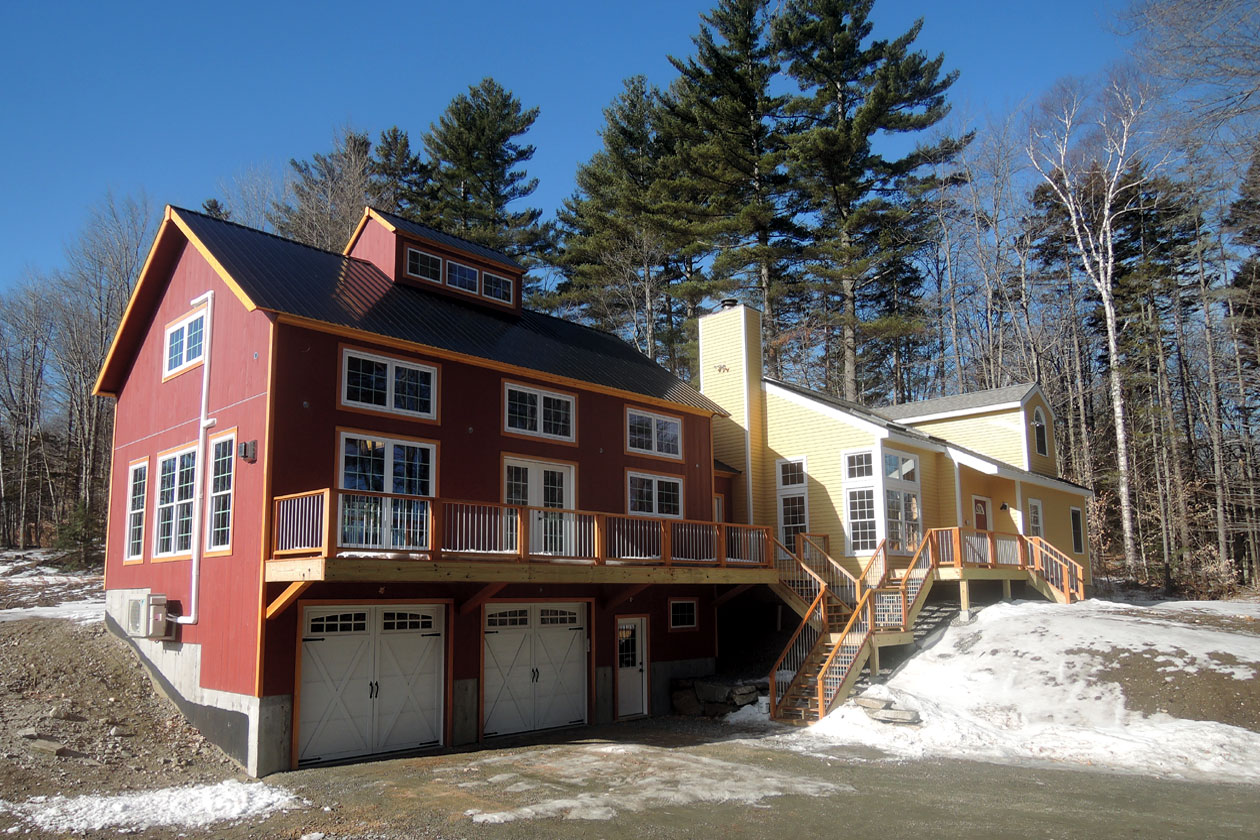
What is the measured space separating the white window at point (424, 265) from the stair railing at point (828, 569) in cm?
1014

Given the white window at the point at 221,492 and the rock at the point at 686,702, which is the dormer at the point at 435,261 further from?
the rock at the point at 686,702

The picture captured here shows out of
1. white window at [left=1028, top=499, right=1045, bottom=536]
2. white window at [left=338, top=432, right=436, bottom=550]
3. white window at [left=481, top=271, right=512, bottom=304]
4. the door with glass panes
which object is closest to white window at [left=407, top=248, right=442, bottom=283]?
white window at [left=481, top=271, right=512, bottom=304]

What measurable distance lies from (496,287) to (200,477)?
315 inches

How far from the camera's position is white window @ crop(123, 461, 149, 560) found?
1621 cm

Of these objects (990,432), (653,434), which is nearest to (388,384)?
(653,434)

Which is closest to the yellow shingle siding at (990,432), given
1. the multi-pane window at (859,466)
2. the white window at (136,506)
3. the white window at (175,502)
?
the multi-pane window at (859,466)

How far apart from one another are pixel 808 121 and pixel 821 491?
746 inches

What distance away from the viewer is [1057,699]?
14.1 meters

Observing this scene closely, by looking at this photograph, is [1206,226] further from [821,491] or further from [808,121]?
[821,491]

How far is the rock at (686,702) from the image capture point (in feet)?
59.2

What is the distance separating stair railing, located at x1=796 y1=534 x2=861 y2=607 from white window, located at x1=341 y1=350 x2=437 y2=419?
928cm

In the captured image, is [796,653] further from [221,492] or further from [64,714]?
[64,714]

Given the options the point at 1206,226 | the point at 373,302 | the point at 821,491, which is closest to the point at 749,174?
the point at 821,491

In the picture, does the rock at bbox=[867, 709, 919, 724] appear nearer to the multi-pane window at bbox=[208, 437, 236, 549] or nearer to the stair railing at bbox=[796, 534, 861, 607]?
the stair railing at bbox=[796, 534, 861, 607]
